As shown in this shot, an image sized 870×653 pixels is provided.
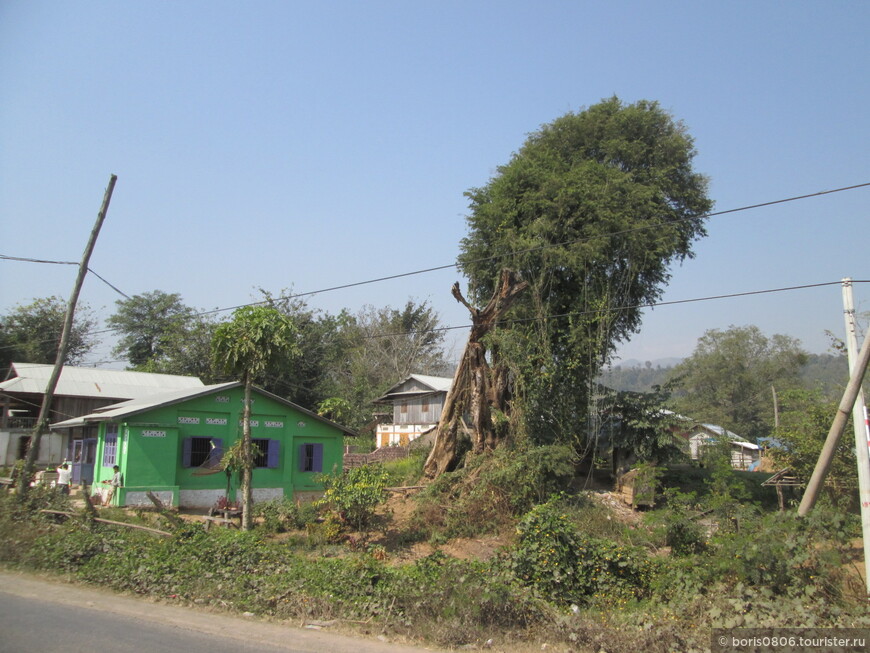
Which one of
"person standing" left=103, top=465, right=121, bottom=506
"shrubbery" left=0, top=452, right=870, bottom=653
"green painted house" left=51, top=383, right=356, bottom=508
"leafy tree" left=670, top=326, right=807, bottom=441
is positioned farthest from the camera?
"leafy tree" left=670, top=326, right=807, bottom=441

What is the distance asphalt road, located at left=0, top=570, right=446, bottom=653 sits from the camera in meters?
7.83

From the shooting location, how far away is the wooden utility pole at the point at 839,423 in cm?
1041

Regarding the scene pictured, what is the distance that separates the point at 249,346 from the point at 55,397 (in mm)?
24420

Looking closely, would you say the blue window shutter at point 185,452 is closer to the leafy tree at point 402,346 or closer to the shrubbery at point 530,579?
the shrubbery at point 530,579

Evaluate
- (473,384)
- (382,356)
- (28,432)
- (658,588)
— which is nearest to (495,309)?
(473,384)

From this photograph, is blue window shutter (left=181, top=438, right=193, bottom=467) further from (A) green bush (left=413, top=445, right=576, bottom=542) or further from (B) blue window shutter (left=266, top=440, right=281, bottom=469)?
(A) green bush (left=413, top=445, right=576, bottom=542)

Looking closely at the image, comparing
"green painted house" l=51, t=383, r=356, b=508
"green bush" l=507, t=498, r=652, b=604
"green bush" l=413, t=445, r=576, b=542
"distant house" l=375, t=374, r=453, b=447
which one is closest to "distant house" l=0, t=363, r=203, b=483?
"green painted house" l=51, t=383, r=356, b=508

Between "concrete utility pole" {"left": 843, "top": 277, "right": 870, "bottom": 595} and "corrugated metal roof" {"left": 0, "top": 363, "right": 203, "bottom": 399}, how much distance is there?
37.0 m

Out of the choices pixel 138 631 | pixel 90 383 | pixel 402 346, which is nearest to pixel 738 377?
pixel 402 346

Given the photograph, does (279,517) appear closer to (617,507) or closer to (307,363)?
(617,507)

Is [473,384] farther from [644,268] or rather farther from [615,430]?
[644,268]

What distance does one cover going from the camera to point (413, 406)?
1759 inches

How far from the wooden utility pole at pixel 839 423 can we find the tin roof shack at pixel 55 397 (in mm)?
33055

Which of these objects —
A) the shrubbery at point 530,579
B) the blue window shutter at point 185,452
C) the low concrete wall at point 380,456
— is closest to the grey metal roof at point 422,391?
the low concrete wall at point 380,456
